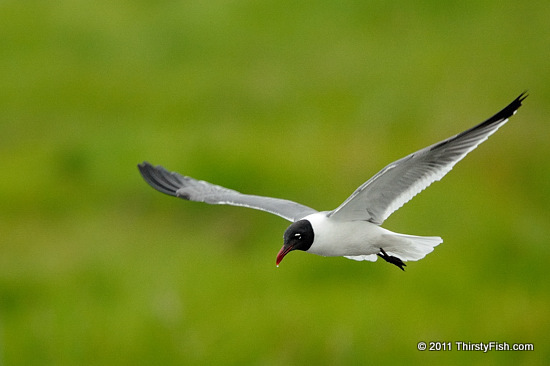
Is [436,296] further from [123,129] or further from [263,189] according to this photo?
[123,129]

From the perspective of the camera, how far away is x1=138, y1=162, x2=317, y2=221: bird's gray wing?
6.05 metres

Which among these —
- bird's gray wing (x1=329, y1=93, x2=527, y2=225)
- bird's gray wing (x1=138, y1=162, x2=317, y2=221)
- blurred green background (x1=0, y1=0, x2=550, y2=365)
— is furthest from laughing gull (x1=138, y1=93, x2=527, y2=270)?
blurred green background (x1=0, y1=0, x2=550, y2=365)

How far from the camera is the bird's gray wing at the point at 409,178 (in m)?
5.15

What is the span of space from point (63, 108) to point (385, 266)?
648 centimetres

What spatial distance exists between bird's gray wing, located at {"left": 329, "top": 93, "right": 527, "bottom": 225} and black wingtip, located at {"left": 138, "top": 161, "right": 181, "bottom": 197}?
167 centimetres

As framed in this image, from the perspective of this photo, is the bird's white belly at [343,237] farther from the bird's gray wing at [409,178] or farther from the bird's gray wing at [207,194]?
the bird's gray wing at [207,194]

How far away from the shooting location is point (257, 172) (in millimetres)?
12117

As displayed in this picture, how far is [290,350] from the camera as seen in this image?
9.05 meters

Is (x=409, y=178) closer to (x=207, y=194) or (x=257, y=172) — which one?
(x=207, y=194)

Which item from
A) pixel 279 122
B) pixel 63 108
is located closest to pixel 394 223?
pixel 279 122

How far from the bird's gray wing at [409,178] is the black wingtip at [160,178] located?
1.67 m

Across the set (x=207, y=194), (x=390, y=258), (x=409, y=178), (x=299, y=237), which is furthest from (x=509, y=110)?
(x=207, y=194)

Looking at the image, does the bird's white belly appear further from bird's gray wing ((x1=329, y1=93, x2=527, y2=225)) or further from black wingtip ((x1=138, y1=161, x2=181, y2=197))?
black wingtip ((x1=138, y1=161, x2=181, y2=197))

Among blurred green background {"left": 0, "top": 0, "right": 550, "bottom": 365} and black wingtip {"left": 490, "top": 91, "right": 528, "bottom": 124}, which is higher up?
blurred green background {"left": 0, "top": 0, "right": 550, "bottom": 365}
